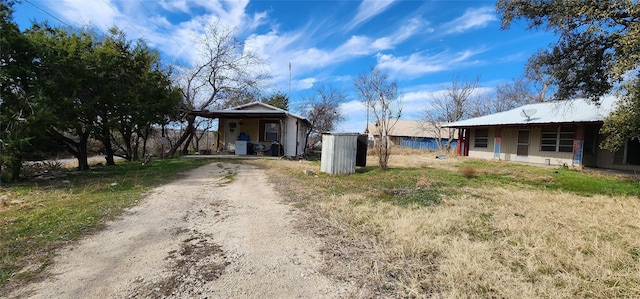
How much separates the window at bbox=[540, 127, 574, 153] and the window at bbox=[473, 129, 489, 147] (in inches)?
123

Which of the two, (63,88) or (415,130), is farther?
(415,130)

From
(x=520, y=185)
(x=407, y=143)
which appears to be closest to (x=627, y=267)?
(x=520, y=185)

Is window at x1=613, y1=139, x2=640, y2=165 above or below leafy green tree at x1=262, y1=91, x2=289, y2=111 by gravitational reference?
below

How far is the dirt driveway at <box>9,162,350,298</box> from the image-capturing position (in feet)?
7.60

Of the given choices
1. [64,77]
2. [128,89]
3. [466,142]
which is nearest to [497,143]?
[466,142]

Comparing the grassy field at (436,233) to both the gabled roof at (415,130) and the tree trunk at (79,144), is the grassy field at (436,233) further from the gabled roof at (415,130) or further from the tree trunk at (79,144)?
the gabled roof at (415,130)

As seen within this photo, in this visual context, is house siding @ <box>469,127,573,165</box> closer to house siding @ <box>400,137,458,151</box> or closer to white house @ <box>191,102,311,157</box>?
white house @ <box>191,102,311,157</box>

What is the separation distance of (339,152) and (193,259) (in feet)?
21.0

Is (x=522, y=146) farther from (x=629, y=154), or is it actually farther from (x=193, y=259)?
(x=193, y=259)

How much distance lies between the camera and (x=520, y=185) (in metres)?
7.91

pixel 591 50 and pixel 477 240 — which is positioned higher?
pixel 591 50

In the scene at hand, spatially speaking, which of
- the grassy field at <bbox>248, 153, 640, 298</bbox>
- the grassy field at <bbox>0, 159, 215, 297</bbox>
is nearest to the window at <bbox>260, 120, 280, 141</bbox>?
the grassy field at <bbox>0, 159, 215, 297</bbox>

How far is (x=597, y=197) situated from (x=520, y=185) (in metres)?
1.71

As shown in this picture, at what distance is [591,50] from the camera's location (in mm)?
7688
